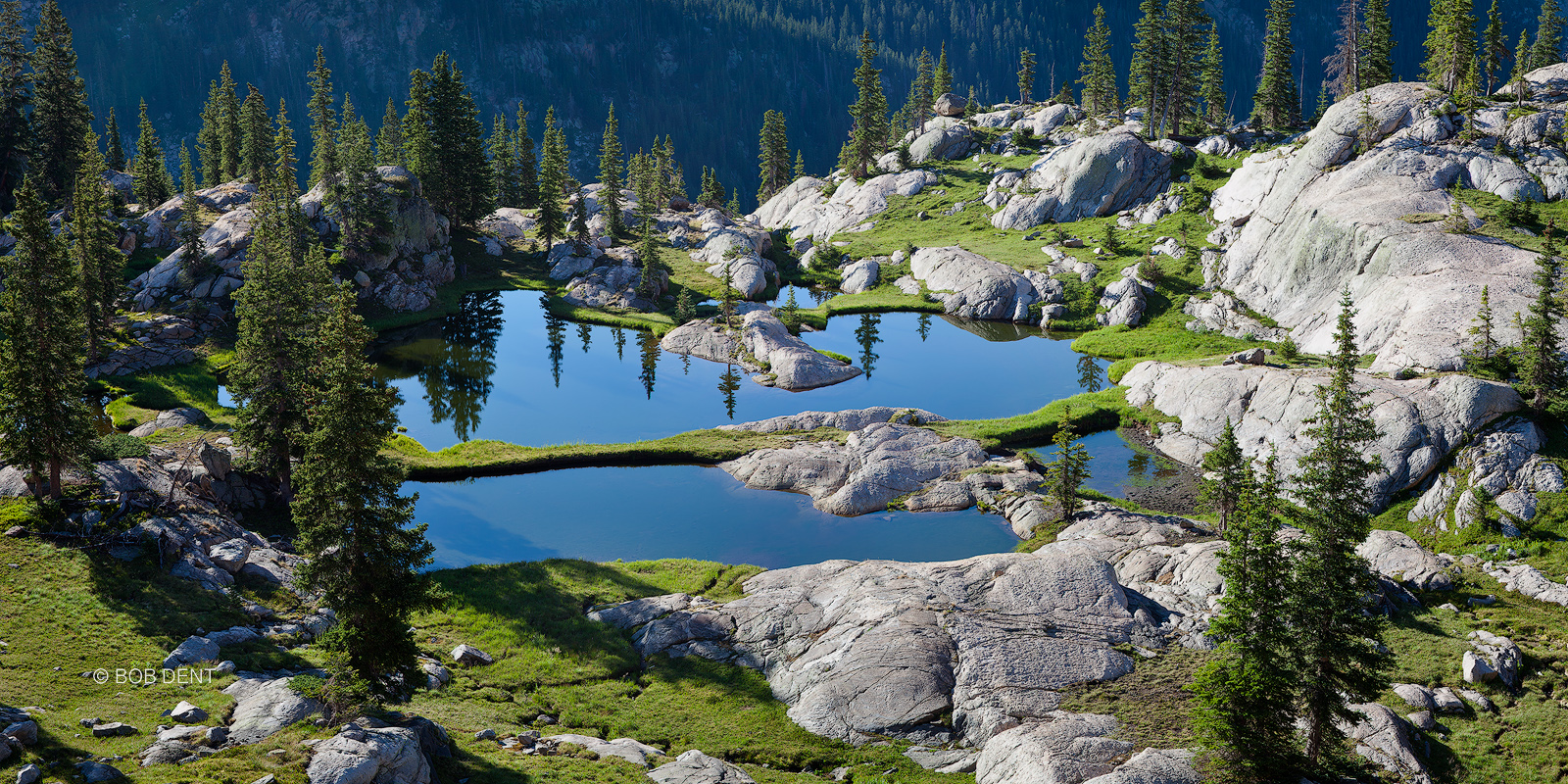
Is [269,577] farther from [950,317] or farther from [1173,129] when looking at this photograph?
[1173,129]

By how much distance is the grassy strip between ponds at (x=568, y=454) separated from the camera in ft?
208

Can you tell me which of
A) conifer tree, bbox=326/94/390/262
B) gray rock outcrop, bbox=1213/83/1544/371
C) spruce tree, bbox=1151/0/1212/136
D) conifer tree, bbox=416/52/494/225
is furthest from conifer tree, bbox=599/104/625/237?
gray rock outcrop, bbox=1213/83/1544/371

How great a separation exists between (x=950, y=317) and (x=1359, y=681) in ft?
259

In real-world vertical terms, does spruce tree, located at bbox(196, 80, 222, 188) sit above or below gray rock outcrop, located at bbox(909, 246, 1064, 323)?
above

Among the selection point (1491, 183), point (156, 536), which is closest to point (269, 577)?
point (156, 536)

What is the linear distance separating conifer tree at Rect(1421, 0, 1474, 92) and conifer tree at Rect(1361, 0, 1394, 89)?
10.1 meters

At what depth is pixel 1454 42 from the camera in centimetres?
9275

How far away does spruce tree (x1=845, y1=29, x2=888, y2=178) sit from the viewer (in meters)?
152

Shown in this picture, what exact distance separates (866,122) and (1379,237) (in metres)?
91.7

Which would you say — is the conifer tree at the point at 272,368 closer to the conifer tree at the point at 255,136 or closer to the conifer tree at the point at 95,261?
the conifer tree at the point at 95,261

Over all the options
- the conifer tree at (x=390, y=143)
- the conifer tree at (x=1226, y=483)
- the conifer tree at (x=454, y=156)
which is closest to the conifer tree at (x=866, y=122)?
the conifer tree at (x=454, y=156)

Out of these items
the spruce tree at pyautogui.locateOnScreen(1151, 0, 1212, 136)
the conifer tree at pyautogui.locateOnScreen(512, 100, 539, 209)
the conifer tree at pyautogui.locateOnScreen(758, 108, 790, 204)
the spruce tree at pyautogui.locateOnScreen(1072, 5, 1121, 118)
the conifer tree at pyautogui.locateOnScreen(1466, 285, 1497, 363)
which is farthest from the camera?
the conifer tree at pyautogui.locateOnScreen(758, 108, 790, 204)

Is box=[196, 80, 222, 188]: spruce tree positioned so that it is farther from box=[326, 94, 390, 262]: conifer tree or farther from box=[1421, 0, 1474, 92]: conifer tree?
box=[1421, 0, 1474, 92]: conifer tree

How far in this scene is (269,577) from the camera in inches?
1633
